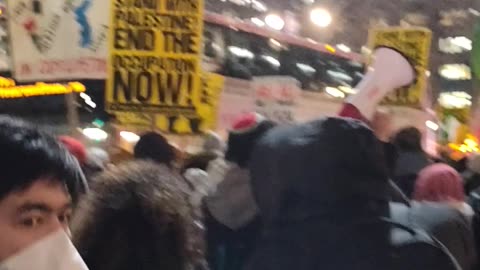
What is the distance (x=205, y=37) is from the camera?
64.4 ft

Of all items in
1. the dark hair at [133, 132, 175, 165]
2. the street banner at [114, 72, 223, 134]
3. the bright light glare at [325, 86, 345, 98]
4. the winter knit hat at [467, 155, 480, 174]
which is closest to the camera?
the dark hair at [133, 132, 175, 165]

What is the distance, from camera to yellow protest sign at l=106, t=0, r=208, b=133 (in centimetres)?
958

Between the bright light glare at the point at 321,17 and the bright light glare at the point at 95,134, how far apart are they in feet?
50.8

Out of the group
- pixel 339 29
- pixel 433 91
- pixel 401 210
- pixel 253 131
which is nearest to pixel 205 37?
pixel 253 131

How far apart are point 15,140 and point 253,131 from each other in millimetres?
2865

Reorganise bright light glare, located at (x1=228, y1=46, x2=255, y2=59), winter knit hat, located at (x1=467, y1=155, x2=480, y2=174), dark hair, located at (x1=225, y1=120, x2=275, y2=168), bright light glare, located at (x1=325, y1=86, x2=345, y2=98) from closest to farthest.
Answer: dark hair, located at (x1=225, y1=120, x2=275, y2=168) < winter knit hat, located at (x1=467, y1=155, x2=480, y2=174) < bright light glare, located at (x1=228, y1=46, x2=255, y2=59) < bright light glare, located at (x1=325, y1=86, x2=345, y2=98)

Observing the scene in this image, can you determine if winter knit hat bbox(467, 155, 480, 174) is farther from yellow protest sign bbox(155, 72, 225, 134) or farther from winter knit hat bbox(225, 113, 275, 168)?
winter knit hat bbox(225, 113, 275, 168)

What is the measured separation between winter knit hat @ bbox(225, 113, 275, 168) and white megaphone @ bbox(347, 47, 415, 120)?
50 cm

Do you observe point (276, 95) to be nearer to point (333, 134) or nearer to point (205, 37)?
point (333, 134)

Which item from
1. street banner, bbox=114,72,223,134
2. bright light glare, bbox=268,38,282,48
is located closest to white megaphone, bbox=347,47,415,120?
street banner, bbox=114,72,223,134

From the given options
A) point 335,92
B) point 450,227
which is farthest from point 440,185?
point 335,92

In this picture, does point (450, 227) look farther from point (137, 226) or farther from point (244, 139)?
point (137, 226)

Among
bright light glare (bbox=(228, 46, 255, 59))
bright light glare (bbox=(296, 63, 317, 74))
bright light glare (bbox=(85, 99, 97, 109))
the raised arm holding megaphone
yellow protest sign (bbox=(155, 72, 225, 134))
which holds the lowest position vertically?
bright light glare (bbox=(85, 99, 97, 109))

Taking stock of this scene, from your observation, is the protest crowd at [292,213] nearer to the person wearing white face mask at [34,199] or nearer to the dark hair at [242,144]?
the person wearing white face mask at [34,199]
